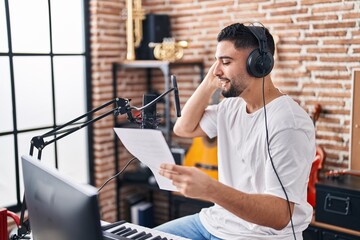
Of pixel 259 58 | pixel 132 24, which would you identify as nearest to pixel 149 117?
pixel 259 58

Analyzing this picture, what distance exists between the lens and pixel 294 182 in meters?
1.59

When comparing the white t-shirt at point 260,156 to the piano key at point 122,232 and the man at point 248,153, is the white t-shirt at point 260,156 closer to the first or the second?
the man at point 248,153

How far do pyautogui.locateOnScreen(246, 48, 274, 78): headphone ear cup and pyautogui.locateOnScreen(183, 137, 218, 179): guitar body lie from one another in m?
1.39

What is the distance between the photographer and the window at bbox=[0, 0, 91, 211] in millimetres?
2990

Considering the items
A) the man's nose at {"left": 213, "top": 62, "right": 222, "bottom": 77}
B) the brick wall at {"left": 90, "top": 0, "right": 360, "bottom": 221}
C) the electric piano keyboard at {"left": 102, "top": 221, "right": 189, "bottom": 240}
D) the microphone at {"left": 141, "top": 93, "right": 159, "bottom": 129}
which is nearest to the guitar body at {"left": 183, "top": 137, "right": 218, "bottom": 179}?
the brick wall at {"left": 90, "top": 0, "right": 360, "bottom": 221}

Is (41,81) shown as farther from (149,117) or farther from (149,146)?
(149,146)

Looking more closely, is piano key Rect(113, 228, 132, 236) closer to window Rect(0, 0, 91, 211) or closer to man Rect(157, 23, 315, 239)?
man Rect(157, 23, 315, 239)

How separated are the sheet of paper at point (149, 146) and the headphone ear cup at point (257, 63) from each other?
1.92 feet

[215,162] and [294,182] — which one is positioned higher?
[294,182]

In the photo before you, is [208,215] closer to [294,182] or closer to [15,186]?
[294,182]

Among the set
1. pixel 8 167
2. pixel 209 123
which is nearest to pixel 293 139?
pixel 209 123

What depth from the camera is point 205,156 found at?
3211 millimetres

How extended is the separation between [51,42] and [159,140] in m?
2.22

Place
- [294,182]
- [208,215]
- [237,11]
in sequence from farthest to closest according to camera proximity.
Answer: [237,11], [208,215], [294,182]
